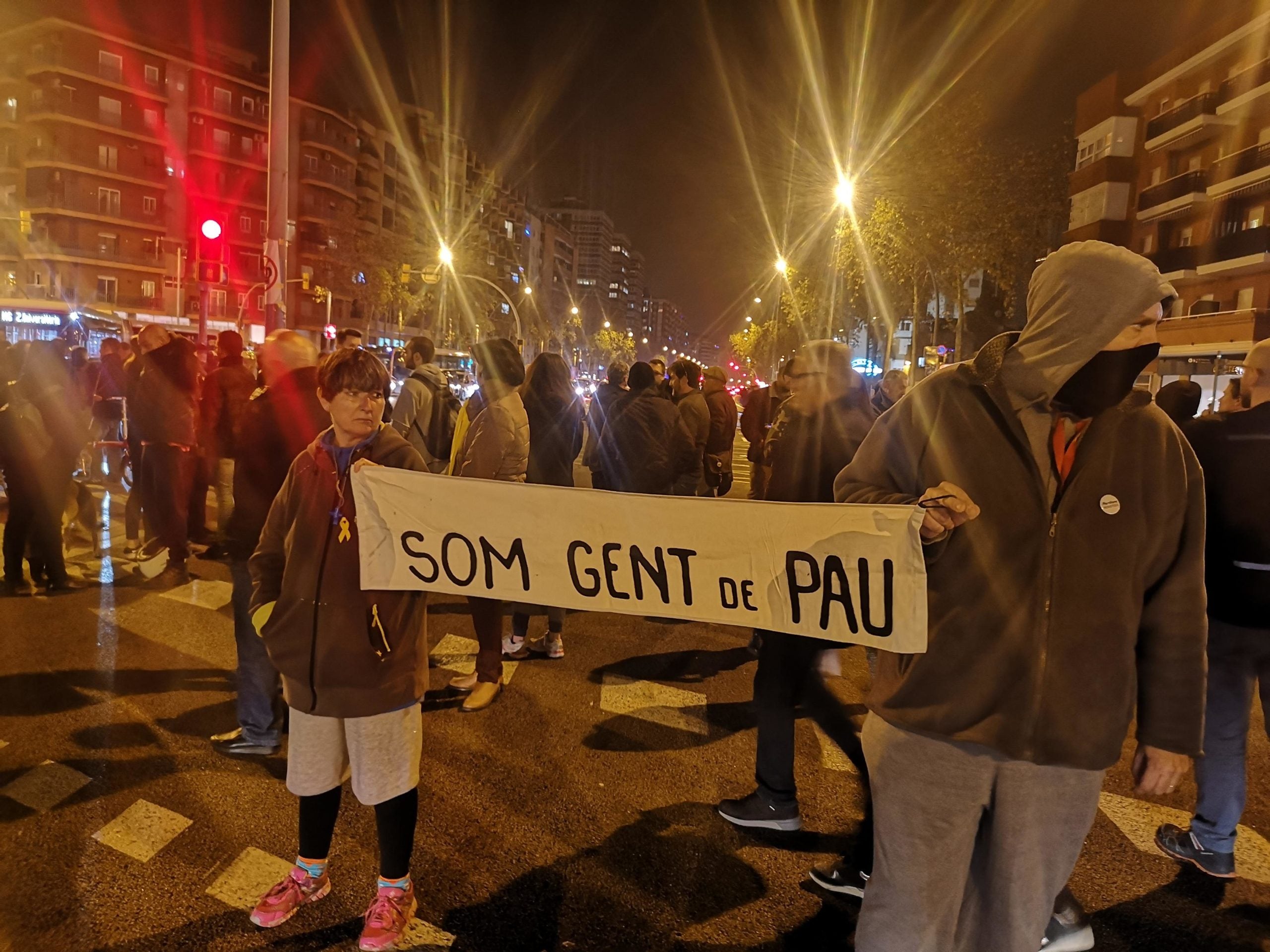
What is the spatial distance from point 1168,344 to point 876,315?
14.4m

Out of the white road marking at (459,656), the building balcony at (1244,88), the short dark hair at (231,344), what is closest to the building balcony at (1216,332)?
the building balcony at (1244,88)

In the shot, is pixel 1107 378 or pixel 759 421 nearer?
pixel 1107 378

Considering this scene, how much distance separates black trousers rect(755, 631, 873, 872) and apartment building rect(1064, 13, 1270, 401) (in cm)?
2883

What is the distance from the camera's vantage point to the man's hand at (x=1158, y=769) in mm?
2207

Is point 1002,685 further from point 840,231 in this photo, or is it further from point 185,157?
point 185,157

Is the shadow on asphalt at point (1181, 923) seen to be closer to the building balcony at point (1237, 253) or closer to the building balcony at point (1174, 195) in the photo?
the building balcony at point (1237, 253)

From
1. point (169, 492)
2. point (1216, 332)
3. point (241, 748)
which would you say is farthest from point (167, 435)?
point (1216, 332)

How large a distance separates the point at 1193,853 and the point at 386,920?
11.3ft

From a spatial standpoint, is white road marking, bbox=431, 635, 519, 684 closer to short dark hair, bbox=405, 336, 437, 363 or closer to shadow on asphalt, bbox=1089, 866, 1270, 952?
short dark hair, bbox=405, 336, 437, 363

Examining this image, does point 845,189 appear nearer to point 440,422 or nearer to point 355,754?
point 440,422

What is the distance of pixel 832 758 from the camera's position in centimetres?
465

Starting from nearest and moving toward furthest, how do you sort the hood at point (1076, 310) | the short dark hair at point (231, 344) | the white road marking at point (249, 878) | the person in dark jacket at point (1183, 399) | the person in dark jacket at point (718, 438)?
the hood at point (1076, 310) < the white road marking at point (249, 878) < the person in dark jacket at point (1183, 399) < the short dark hair at point (231, 344) < the person in dark jacket at point (718, 438)

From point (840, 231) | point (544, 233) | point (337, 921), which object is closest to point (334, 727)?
point (337, 921)

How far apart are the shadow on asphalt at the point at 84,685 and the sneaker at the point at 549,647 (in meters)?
2.07
